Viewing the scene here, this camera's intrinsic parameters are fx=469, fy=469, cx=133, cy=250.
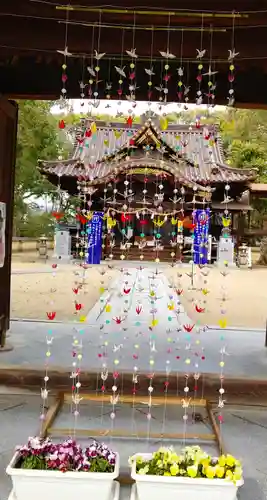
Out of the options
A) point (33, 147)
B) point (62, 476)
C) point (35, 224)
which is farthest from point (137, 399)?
point (35, 224)

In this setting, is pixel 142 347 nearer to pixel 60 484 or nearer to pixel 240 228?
pixel 60 484

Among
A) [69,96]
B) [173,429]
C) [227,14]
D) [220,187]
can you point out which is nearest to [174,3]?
[227,14]

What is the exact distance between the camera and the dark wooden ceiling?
338 cm

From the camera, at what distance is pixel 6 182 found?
5465mm

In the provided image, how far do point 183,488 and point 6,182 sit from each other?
421cm

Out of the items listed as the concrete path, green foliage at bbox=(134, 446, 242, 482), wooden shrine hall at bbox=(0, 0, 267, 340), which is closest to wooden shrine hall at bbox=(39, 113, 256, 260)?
the concrete path

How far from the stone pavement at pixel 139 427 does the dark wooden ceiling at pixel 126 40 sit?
2.89 m

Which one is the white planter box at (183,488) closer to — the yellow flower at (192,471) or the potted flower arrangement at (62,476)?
the yellow flower at (192,471)

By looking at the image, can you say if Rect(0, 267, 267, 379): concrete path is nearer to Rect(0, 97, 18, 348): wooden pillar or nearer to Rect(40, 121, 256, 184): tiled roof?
Rect(0, 97, 18, 348): wooden pillar

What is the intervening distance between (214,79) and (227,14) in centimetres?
136

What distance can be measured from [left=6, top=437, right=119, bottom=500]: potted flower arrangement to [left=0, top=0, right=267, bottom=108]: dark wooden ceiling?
113 inches

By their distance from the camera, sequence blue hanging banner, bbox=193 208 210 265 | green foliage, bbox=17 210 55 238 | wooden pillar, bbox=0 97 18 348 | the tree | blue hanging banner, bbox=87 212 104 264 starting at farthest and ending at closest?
green foliage, bbox=17 210 55 238 < the tree < blue hanging banner, bbox=87 212 104 264 < wooden pillar, bbox=0 97 18 348 < blue hanging banner, bbox=193 208 210 265

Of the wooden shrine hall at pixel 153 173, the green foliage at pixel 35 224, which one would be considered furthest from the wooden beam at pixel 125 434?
the green foliage at pixel 35 224

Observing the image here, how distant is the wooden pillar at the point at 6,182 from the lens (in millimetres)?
5254
